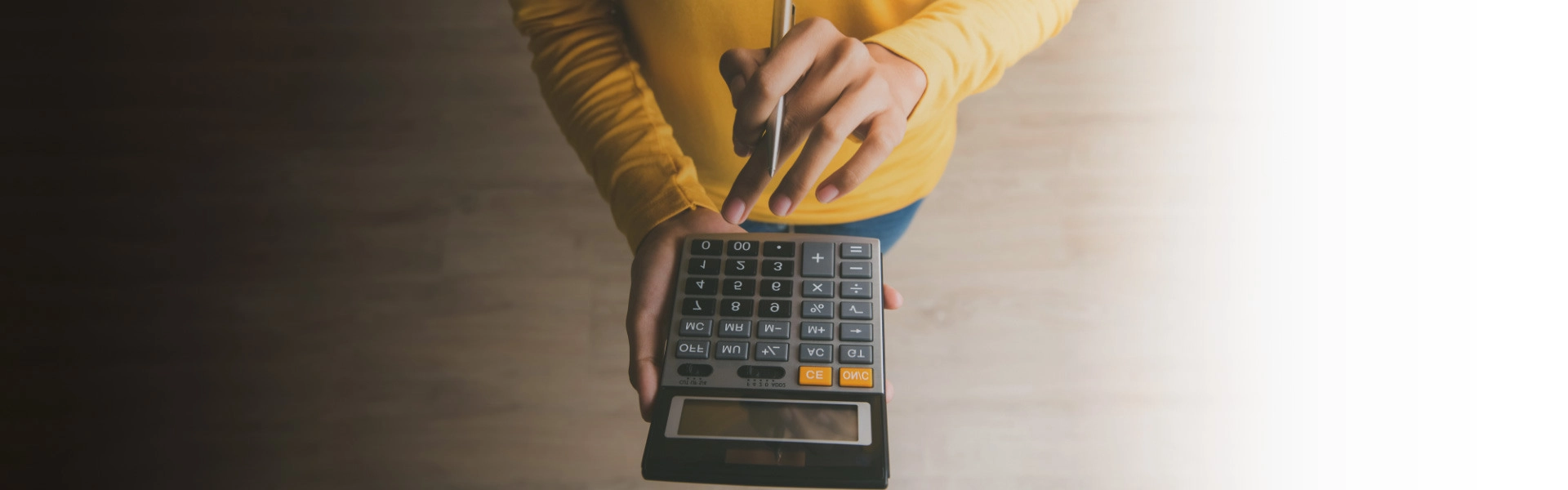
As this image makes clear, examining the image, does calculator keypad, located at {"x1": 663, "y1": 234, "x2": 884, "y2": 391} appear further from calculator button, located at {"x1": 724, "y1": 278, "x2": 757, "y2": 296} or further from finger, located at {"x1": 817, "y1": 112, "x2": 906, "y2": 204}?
finger, located at {"x1": 817, "y1": 112, "x2": 906, "y2": 204}

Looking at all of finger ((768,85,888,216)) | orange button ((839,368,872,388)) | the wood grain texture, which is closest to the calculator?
orange button ((839,368,872,388))

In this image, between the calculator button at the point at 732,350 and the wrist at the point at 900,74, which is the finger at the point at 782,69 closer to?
the wrist at the point at 900,74

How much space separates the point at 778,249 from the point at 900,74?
0.48 ft

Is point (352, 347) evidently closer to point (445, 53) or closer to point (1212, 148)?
point (445, 53)

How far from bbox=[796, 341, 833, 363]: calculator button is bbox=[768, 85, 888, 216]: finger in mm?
107

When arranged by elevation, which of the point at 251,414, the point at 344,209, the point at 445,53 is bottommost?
the point at 251,414

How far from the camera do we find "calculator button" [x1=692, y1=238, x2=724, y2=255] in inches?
18.5

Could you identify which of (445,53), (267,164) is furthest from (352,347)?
(445,53)

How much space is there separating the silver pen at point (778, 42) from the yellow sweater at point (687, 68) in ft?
0.16

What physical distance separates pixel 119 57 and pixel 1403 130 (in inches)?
74.0

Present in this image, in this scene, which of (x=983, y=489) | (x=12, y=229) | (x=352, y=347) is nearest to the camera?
(x=983, y=489)

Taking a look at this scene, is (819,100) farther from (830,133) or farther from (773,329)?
(773,329)

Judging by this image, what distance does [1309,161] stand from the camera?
40.6 inches

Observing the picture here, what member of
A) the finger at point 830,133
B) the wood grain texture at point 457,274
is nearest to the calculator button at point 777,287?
the finger at point 830,133
